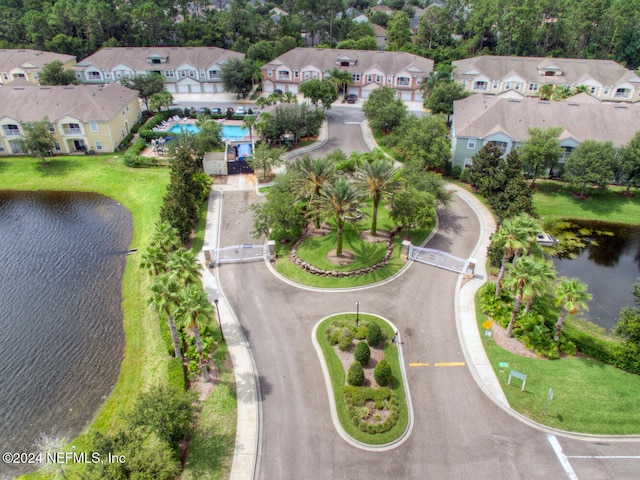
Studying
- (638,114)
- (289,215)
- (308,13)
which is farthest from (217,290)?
(308,13)

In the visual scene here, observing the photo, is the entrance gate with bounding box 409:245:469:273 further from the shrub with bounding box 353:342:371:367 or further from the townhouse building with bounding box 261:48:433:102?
the townhouse building with bounding box 261:48:433:102

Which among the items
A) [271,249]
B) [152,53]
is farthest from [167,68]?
[271,249]

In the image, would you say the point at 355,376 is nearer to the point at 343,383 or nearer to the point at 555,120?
the point at 343,383

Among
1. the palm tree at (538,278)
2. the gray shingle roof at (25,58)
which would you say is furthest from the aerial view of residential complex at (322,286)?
the gray shingle roof at (25,58)

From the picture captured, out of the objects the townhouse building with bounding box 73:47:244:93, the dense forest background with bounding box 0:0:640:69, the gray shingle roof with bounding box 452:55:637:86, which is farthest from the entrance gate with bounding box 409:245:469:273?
the dense forest background with bounding box 0:0:640:69

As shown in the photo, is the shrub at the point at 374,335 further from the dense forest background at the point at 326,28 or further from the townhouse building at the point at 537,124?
the dense forest background at the point at 326,28
